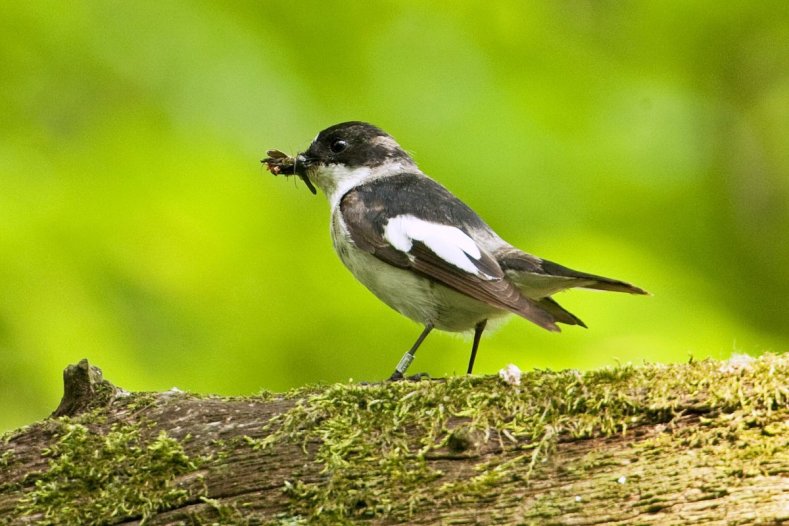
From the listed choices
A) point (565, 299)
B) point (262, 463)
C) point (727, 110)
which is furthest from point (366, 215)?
point (727, 110)

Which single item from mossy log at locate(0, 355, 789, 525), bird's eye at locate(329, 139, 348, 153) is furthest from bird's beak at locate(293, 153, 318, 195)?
mossy log at locate(0, 355, 789, 525)

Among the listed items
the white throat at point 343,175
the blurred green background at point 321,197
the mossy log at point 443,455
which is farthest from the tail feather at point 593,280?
the white throat at point 343,175

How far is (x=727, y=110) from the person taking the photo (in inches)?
225

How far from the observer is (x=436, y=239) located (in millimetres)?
4594

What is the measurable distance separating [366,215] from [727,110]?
2421 mm

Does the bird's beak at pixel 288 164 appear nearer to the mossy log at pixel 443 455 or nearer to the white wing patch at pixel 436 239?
the white wing patch at pixel 436 239

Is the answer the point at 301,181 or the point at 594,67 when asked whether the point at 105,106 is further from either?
the point at 594,67

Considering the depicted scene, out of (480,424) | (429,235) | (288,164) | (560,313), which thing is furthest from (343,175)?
(480,424)

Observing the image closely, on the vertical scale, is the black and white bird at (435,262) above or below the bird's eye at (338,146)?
below

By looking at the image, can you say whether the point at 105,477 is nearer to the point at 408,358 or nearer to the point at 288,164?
the point at 408,358

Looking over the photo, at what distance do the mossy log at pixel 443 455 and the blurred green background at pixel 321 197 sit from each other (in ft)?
3.78

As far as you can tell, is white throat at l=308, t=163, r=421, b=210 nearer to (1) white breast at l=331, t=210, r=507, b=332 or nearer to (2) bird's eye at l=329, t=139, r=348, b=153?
(2) bird's eye at l=329, t=139, r=348, b=153

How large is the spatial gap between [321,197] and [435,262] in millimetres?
1273

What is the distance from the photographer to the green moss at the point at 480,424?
2818mm
